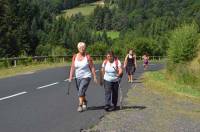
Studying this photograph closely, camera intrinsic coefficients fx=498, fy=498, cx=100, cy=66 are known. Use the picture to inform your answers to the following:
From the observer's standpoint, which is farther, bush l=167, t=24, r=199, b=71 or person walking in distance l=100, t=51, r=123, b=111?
bush l=167, t=24, r=199, b=71

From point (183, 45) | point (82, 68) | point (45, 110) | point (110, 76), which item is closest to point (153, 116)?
point (110, 76)

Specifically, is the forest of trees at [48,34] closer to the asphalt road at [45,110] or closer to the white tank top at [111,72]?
the asphalt road at [45,110]

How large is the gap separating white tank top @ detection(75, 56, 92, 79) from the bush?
23035 mm

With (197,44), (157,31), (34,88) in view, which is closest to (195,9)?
(157,31)

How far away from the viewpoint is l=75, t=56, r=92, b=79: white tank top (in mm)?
12898

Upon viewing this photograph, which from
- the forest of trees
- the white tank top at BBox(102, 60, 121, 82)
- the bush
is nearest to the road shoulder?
the white tank top at BBox(102, 60, 121, 82)

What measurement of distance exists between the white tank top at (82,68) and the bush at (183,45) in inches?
907

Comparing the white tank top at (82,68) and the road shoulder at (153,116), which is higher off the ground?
the white tank top at (82,68)

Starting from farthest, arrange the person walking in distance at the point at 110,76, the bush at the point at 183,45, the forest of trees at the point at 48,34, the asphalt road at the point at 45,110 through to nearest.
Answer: the forest of trees at the point at 48,34 → the bush at the point at 183,45 → the person walking in distance at the point at 110,76 → the asphalt road at the point at 45,110

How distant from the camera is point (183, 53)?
35.6 m

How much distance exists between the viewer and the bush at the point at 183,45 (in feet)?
117

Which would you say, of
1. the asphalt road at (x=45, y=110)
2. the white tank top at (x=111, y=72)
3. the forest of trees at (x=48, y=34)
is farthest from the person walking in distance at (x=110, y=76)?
the forest of trees at (x=48, y=34)

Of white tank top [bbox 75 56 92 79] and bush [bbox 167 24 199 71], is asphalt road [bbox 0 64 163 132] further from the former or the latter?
bush [bbox 167 24 199 71]

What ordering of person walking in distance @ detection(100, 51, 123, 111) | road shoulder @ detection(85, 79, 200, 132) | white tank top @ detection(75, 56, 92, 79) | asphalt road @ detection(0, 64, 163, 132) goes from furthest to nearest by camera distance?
person walking in distance @ detection(100, 51, 123, 111)
white tank top @ detection(75, 56, 92, 79)
road shoulder @ detection(85, 79, 200, 132)
asphalt road @ detection(0, 64, 163, 132)
